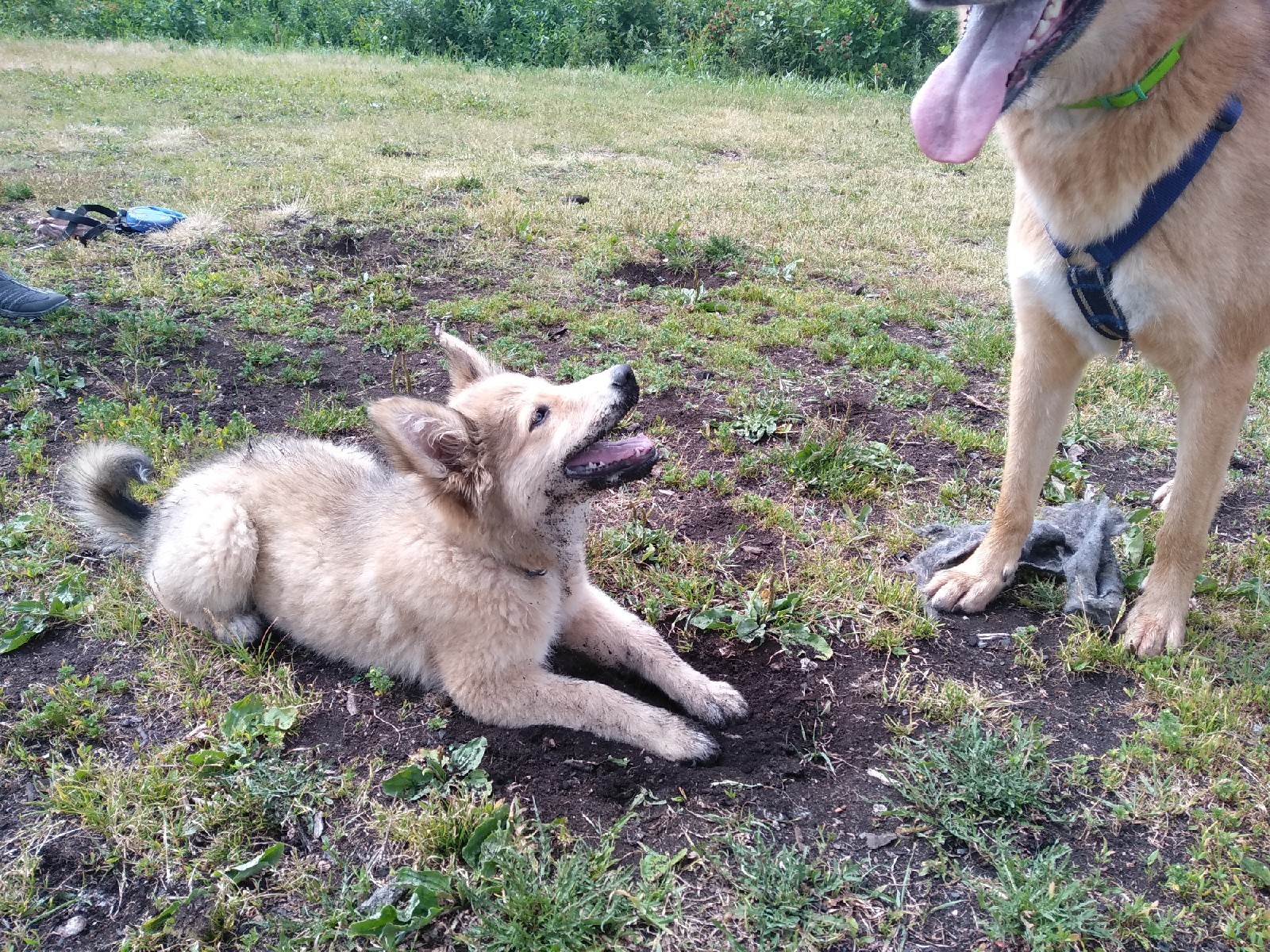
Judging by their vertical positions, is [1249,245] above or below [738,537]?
above

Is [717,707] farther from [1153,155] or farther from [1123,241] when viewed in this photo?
[1153,155]

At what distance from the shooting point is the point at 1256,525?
3.65 metres

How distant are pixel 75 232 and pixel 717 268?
4816 mm

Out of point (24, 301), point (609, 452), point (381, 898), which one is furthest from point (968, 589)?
point (24, 301)

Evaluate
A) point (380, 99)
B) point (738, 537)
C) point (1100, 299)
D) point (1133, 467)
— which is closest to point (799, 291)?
point (1133, 467)

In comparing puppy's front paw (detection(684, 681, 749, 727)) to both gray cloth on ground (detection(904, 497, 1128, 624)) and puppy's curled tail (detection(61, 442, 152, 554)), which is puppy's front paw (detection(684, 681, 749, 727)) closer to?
gray cloth on ground (detection(904, 497, 1128, 624))

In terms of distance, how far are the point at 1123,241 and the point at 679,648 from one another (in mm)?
1948

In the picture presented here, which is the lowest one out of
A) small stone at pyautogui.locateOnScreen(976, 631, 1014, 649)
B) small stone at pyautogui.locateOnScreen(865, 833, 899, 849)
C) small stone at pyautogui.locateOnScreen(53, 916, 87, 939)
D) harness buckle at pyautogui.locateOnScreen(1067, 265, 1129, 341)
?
small stone at pyautogui.locateOnScreen(53, 916, 87, 939)

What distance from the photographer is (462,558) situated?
2.78m

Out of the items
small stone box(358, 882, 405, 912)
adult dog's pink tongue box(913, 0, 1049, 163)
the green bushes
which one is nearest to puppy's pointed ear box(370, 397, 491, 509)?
small stone box(358, 882, 405, 912)

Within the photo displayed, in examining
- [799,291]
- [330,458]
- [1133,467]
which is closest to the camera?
[330,458]

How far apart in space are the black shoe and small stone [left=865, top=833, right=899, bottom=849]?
17.8 ft

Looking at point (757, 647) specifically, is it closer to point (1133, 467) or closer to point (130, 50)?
point (1133, 467)

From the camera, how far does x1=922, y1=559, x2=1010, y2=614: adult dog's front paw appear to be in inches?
123
